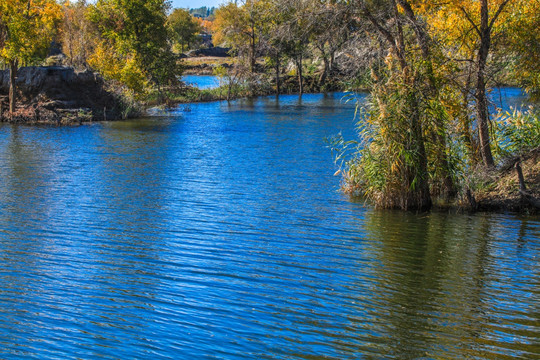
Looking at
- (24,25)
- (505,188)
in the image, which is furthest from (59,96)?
(505,188)

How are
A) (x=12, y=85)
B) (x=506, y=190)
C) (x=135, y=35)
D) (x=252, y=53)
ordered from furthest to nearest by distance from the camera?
(x=252, y=53)
(x=135, y=35)
(x=12, y=85)
(x=506, y=190)

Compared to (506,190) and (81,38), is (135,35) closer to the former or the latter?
(81,38)

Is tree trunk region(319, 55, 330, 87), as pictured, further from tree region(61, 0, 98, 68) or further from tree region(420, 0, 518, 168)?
tree region(420, 0, 518, 168)

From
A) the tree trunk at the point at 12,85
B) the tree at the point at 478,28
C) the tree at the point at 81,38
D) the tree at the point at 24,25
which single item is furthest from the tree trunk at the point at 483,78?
the tree at the point at 81,38

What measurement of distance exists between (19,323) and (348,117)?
33.7 meters

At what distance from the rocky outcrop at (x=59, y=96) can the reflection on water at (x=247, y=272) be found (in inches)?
654

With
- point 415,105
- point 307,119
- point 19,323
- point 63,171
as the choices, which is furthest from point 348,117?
point 19,323

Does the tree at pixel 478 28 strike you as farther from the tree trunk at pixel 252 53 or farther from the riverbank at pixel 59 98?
the tree trunk at pixel 252 53

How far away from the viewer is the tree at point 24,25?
1357 inches

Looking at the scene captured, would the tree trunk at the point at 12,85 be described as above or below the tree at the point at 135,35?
below

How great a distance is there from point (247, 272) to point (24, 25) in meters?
30.0

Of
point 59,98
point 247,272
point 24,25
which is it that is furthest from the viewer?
point 59,98

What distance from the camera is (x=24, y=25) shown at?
34.5m

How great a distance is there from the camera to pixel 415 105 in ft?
47.7
